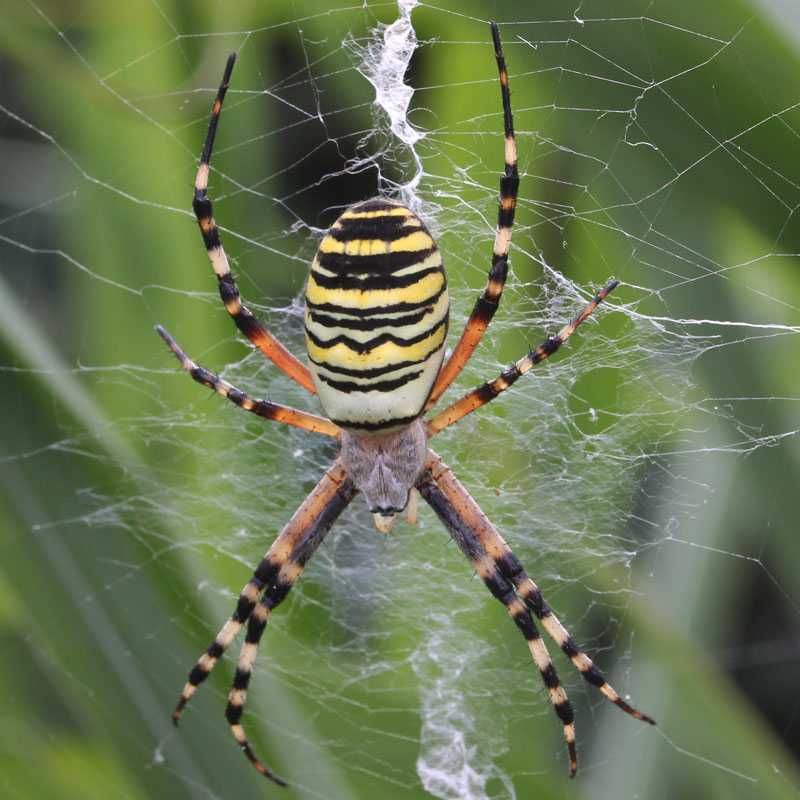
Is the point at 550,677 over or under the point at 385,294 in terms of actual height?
under

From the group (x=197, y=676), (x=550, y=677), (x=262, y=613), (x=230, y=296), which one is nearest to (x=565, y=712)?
(x=550, y=677)

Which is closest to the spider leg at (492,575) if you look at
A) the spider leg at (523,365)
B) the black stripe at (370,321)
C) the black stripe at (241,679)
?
the spider leg at (523,365)

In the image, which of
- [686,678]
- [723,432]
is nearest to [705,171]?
[723,432]

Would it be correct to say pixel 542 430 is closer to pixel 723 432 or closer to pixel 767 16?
pixel 723 432

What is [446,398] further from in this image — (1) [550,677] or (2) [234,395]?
(1) [550,677]

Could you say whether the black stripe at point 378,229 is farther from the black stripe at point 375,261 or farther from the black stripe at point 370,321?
the black stripe at point 370,321

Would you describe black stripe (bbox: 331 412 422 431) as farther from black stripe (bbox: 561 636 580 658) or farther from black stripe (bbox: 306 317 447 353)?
black stripe (bbox: 561 636 580 658)
